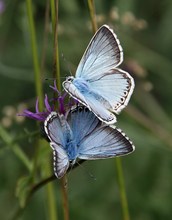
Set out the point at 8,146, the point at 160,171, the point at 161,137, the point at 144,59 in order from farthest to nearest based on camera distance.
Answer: the point at 144,59 → the point at 160,171 → the point at 161,137 → the point at 8,146

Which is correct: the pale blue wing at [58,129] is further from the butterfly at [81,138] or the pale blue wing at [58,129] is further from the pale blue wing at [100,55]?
the pale blue wing at [100,55]

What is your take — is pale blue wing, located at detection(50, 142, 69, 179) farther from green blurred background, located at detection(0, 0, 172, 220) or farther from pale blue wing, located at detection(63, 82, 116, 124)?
→ green blurred background, located at detection(0, 0, 172, 220)

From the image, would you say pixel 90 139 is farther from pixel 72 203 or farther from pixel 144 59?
pixel 144 59

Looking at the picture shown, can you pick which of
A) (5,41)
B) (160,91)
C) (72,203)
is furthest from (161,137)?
(5,41)

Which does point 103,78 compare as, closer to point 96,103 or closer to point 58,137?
point 96,103

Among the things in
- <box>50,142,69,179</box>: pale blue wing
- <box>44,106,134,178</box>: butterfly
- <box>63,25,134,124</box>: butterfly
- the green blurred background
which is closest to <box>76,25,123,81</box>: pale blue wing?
<box>63,25,134,124</box>: butterfly

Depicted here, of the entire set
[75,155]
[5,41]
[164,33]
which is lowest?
[5,41]

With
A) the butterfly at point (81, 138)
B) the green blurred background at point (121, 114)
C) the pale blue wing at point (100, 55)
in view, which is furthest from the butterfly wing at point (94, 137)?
the green blurred background at point (121, 114)
